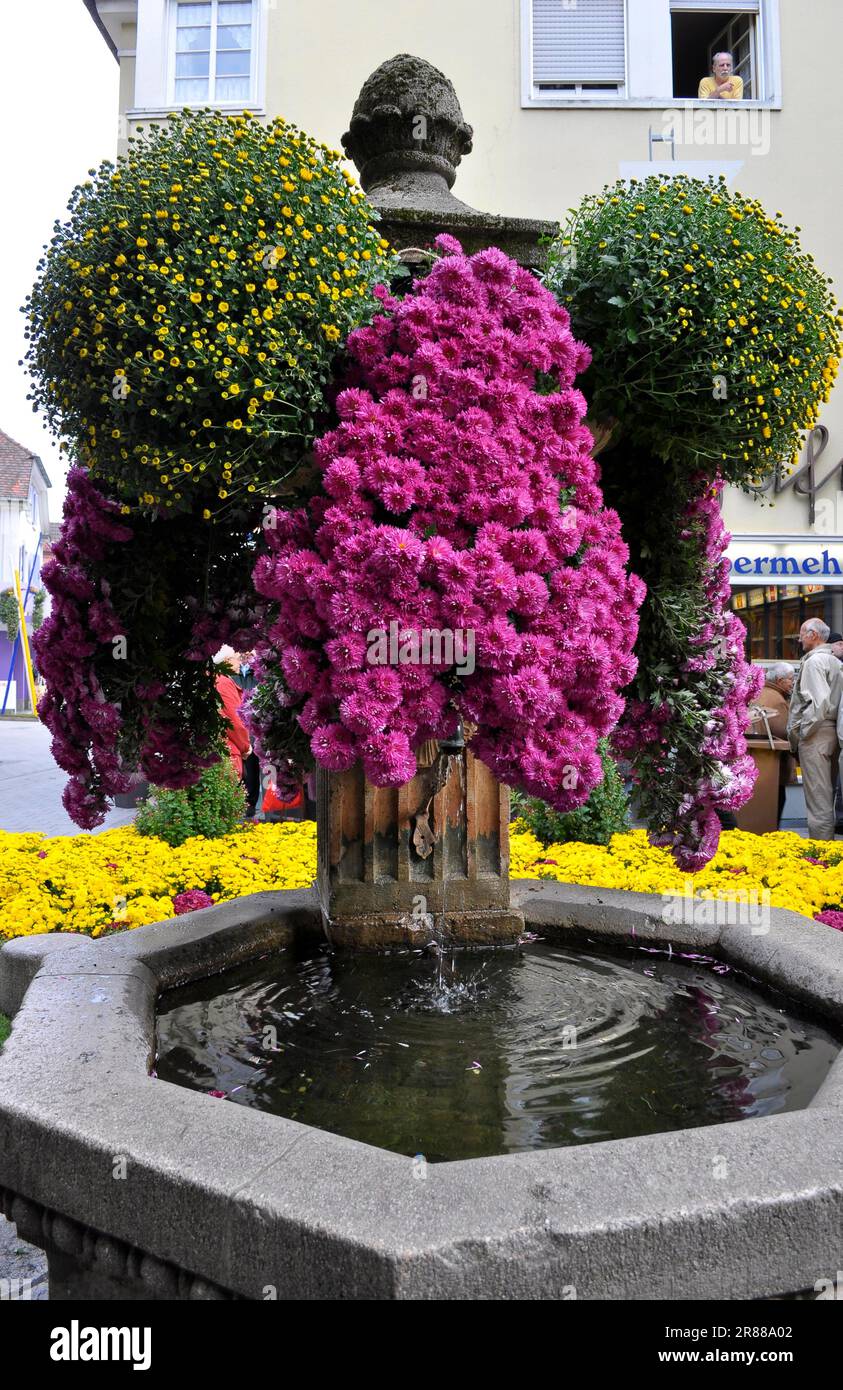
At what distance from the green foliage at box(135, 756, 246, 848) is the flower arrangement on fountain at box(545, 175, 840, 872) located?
405cm

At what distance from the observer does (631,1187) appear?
66.6 inches

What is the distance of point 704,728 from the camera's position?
3.12 m

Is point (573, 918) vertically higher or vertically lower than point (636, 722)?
lower

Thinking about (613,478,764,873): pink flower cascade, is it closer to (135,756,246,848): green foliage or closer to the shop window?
(135,756,246,848): green foliage

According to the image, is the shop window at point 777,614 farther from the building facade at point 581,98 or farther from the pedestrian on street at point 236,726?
the pedestrian on street at point 236,726

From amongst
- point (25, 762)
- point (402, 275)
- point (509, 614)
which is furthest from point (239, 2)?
point (509, 614)

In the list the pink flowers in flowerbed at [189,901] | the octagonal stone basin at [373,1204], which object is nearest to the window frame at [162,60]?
the pink flowers in flowerbed at [189,901]

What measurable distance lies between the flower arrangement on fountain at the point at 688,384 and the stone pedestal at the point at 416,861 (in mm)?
670

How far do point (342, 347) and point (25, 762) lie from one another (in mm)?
15369

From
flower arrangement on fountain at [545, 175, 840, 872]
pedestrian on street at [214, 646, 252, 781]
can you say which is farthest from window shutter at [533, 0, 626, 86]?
flower arrangement on fountain at [545, 175, 840, 872]

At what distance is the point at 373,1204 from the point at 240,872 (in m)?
3.75

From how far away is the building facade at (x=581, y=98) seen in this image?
39.2ft

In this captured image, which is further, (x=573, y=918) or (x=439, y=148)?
(x=573, y=918)
